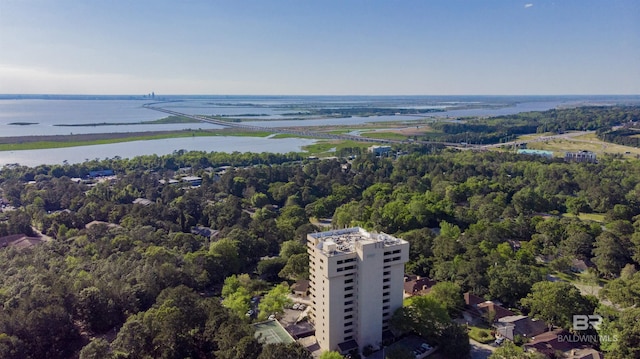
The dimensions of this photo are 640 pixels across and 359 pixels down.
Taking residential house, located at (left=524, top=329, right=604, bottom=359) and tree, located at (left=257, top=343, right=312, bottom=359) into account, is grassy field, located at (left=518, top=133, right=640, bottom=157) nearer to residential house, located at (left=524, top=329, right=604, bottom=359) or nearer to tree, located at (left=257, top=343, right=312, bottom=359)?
residential house, located at (left=524, top=329, right=604, bottom=359)

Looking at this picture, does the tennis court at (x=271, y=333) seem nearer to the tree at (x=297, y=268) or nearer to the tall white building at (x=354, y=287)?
the tall white building at (x=354, y=287)

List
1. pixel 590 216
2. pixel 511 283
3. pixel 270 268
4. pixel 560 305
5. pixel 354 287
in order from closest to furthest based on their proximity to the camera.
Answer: pixel 354 287, pixel 560 305, pixel 511 283, pixel 270 268, pixel 590 216

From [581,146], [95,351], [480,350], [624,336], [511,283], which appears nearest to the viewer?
[95,351]

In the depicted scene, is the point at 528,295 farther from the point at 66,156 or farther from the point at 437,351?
the point at 66,156

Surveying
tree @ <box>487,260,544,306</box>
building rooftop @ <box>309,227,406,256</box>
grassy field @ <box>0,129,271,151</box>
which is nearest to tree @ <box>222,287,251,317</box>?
building rooftop @ <box>309,227,406,256</box>

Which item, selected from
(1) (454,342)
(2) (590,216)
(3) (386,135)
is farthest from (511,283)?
(3) (386,135)

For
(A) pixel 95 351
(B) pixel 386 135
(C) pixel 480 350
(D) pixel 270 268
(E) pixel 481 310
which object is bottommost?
(C) pixel 480 350

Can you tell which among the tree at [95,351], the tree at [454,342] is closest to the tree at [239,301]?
the tree at [95,351]

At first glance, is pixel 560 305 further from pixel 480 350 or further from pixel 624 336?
pixel 480 350
